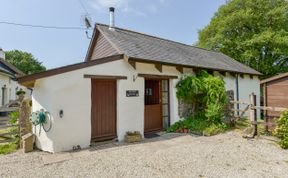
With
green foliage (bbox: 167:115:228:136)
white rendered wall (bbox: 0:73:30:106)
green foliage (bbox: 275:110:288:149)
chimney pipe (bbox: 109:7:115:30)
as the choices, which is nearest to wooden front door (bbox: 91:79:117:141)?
green foliage (bbox: 167:115:228:136)

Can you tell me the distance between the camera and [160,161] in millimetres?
5031

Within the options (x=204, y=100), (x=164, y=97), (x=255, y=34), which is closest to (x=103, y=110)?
(x=164, y=97)

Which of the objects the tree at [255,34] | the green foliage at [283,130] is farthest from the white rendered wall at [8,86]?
the tree at [255,34]

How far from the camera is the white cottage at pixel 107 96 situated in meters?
5.80

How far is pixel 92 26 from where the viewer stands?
11.1 m

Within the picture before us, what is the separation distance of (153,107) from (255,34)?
20371 millimetres

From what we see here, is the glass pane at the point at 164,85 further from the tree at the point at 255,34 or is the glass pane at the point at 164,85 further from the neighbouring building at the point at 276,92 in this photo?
the tree at the point at 255,34

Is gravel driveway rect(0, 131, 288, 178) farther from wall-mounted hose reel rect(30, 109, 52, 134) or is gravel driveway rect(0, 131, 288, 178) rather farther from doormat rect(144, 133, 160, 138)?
doormat rect(144, 133, 160, 138)

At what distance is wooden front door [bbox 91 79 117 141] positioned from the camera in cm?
676

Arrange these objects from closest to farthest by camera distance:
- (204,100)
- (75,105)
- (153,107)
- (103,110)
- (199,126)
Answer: (75,105) < (103,110) < (199,126) < (153,107) < (204,100)

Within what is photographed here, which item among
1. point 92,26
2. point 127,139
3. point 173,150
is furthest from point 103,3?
point 173,150

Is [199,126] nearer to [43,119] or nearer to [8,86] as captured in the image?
[43,119]

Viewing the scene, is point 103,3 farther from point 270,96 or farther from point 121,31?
point 270,96

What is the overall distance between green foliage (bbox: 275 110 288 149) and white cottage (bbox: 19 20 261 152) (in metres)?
3.88
